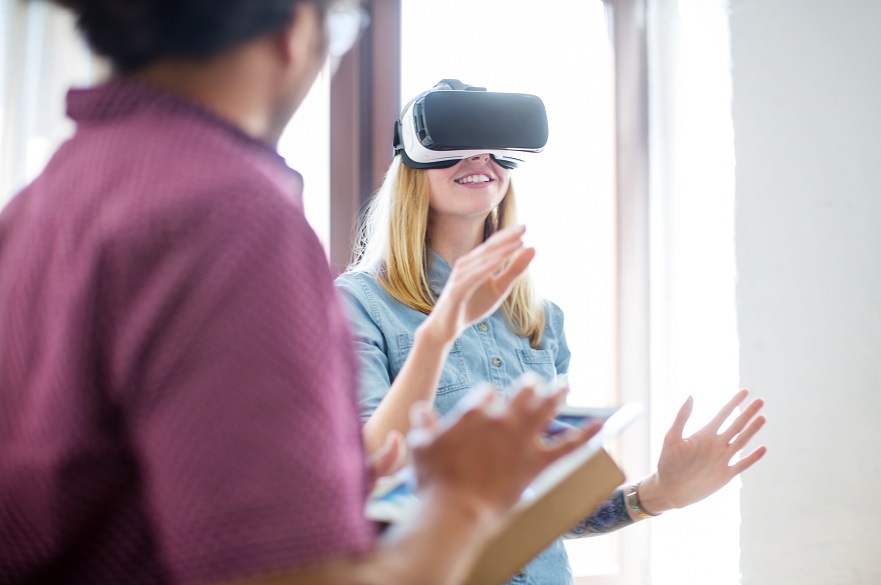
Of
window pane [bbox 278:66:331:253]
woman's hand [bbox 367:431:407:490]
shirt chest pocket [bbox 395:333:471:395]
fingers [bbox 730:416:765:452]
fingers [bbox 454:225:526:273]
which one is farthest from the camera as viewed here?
window pane [bbox 278:66:331:253]

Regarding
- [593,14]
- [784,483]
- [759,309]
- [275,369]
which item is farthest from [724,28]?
[275,369]

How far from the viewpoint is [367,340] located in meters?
1.16

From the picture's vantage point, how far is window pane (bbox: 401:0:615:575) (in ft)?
5.93

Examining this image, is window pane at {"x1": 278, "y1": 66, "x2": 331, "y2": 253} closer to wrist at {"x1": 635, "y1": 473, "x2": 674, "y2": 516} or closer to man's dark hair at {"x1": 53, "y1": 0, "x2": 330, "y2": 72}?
wrist at {"x1": 635, "y1": 473, "x2": 674, "y2": 516}

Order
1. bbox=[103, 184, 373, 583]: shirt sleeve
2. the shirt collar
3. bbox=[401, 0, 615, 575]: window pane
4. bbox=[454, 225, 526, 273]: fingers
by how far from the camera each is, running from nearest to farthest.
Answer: bbox=[103, 184, 373, 583]: shirt sleeve
bbox=[454, 225, 526, 273]: fingers
the shirt collar
bbox=[401, 0, 615, 575]: window pane

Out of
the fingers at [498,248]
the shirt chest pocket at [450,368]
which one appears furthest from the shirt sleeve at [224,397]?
the shirt chest pocket at [450,368]

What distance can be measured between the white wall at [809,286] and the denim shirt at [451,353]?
64 centimetres

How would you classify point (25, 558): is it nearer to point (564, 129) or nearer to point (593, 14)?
point (564, 129)

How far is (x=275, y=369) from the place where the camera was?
1.20ft

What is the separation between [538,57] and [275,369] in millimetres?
1620

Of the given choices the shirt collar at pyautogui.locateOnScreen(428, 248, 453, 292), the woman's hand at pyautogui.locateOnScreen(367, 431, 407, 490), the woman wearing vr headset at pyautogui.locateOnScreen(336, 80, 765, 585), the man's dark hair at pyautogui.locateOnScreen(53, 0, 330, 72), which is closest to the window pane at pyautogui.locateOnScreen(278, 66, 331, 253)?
the woman wearing vr headset at pyautogui.locateOnScreen(336, 80, 765, 585)

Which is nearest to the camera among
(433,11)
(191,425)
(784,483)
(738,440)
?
(191,425)

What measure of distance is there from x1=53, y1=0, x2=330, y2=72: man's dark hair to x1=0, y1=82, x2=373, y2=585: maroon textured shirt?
23 mm

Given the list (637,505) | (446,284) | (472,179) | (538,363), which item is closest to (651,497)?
(637,505)
